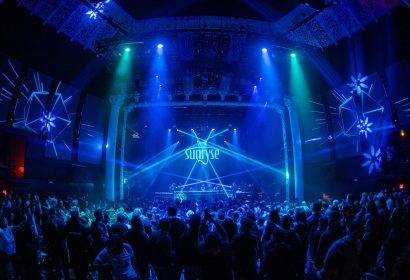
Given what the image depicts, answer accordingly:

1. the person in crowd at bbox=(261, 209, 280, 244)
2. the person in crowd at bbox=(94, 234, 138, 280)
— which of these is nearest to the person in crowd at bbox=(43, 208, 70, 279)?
the person in crowd at bbox=(94, 234, 138, 280)

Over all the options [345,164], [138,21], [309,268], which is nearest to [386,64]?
[345,164]

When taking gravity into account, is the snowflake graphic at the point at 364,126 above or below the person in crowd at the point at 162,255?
above

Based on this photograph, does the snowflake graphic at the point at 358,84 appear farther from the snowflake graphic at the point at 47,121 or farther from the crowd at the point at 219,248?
the snowflake graphic at the point at 47,121

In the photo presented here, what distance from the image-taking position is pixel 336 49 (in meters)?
16.2

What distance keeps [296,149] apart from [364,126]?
452 cm

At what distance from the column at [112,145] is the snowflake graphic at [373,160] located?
13.6m

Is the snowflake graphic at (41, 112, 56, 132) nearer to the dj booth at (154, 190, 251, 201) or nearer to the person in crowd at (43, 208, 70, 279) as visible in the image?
the person in crowd at (43, 208, 70, 279)

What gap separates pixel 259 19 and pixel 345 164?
888 centimetres

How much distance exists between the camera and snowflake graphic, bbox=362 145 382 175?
15.5 meters

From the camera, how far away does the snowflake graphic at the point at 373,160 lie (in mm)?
15492

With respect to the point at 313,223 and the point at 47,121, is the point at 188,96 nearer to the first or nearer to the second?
the point at 47,121

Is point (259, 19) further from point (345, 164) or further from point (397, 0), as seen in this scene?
point (345, 164)

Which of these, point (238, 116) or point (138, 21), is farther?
point (238, 116)

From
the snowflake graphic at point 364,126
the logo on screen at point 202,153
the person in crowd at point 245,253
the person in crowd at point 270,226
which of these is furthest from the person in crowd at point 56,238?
the logo on screen at point 202,153
